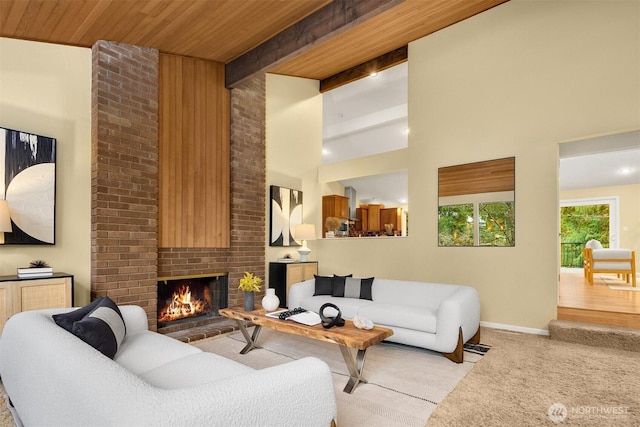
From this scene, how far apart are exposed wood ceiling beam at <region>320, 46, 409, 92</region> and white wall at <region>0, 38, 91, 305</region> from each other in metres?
4.06

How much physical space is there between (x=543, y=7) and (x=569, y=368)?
4206 millimetres

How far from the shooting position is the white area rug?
8.00 feet

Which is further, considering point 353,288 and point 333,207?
point 333,207

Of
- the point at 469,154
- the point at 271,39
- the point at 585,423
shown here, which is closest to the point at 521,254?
the point at 469,154

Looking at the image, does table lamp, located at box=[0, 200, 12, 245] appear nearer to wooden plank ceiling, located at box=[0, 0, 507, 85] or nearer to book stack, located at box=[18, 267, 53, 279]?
book stack, located at box=[18, 267, 53, 279]

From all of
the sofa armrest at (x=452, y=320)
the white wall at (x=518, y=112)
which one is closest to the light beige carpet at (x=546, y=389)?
the sofa armrest at (x=452, y=320)

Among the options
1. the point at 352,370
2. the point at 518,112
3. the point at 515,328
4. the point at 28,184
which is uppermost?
the point at 518,112

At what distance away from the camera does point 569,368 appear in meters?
3.29

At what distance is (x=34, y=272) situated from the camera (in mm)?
3285

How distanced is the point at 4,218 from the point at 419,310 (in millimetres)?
3923

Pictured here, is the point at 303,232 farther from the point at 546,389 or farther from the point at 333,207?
the point at 546,389

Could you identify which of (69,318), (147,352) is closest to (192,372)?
(147,352)

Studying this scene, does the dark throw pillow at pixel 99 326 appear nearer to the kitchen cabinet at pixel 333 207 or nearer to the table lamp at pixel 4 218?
the table lamp at pixel 4 218

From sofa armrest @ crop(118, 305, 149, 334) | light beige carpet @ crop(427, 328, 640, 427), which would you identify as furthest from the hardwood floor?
sofa armrest @ crop(118, 305, 149, 334)
